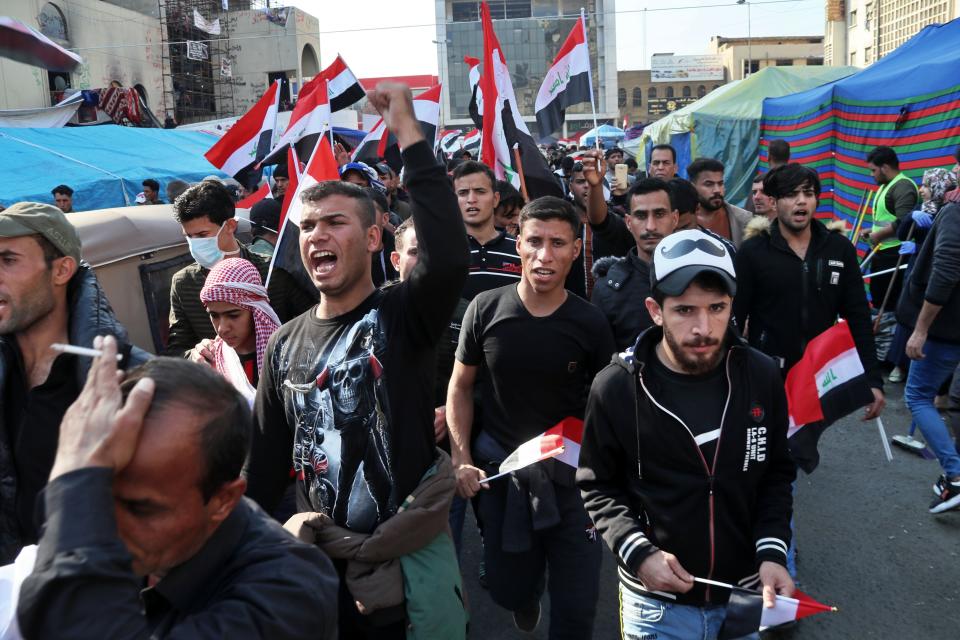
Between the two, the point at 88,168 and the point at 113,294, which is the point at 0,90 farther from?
the point at 113,294

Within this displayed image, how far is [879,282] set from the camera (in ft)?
28.5

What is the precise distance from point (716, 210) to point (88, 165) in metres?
12.2

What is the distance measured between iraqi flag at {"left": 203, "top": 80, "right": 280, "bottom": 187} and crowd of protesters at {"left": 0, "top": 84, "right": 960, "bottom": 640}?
11.6 ft

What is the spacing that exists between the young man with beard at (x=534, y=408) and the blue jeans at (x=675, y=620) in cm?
81

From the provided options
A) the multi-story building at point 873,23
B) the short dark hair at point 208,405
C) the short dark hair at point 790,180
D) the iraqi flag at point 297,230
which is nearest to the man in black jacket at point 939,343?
the short dark hair at point 790,180

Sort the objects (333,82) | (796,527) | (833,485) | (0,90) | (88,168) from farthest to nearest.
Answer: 1. (0,90)
2. (88,168)
3. (333,82)
4. (833,485)
5. (796,527)

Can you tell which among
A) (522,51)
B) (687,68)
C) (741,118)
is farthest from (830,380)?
(522,51)

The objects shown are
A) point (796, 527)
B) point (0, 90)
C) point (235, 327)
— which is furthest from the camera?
point (0, 90)

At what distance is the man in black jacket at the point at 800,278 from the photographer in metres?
4.40

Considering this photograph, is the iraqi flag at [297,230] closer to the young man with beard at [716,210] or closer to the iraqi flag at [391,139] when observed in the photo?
the young man with beard at [716,210]

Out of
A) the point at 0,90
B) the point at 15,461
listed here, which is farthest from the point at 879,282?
the point at 0,90

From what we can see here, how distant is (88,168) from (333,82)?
25.4ft

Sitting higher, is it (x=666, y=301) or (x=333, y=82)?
(x=333, y=82)

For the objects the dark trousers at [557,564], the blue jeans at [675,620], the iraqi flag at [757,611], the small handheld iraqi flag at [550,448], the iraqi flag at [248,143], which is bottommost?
the dark trousers at [557,564]
